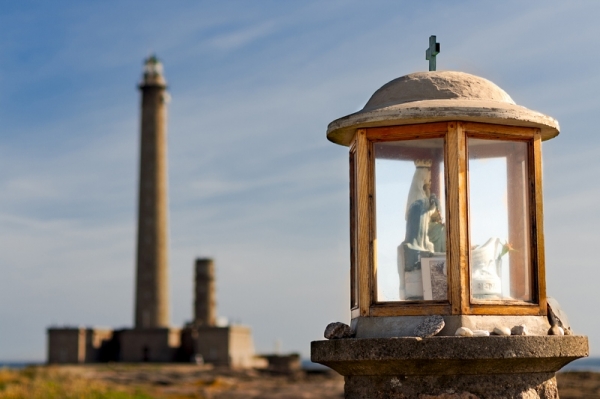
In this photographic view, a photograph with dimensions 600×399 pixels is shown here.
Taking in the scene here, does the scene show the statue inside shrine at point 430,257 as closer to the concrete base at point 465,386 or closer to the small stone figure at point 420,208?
the small stone figure at point 420,208

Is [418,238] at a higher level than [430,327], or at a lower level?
higher

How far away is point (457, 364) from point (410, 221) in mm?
766

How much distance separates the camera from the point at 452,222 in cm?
467

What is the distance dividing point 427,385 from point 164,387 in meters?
36.0

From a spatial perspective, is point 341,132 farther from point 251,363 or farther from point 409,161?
point 251,363

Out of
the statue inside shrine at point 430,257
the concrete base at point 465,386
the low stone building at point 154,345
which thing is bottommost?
the low stone building at point 154,345

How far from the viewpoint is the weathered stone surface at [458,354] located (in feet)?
14.6

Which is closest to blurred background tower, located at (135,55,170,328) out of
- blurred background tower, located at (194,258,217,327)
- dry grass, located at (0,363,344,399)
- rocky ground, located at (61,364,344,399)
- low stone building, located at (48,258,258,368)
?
low stone building, located at (48,258,258,368)

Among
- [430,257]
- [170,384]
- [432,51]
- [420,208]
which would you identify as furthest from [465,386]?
[170,384]

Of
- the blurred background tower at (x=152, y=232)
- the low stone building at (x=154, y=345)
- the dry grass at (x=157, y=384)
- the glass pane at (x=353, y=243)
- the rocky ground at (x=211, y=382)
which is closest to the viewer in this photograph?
the glass pane at (x=353, y=243)

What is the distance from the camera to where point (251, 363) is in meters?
63.4

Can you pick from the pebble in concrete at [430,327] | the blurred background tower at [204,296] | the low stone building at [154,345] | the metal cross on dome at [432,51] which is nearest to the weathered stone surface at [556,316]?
the pebble in concrete at [430,327]

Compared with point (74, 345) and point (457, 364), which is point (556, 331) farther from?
point (74, 345)

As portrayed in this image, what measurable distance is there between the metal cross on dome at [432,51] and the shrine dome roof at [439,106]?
0.23m
